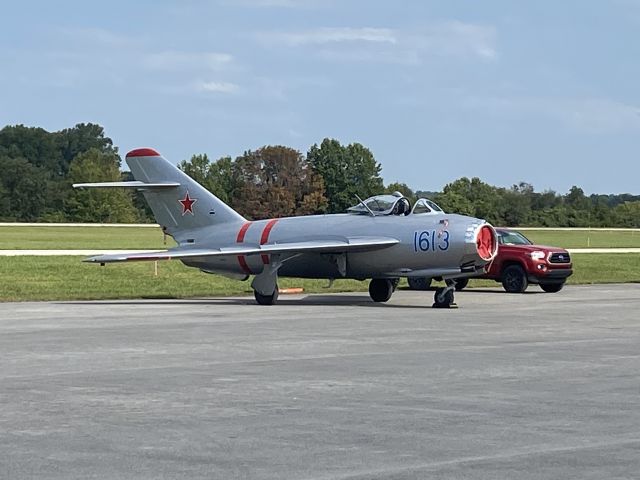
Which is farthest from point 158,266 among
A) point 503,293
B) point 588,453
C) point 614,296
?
point 588,453

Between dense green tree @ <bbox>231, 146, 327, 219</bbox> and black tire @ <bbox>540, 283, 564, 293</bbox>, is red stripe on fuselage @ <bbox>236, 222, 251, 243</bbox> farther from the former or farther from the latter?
dense green tree @ <bbox>231, 146, 327, 219</bbox>

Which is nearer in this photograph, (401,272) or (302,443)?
(302,443)

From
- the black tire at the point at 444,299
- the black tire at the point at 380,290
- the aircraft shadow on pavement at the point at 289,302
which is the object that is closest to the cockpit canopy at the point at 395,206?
the black tire at the point at 380,290

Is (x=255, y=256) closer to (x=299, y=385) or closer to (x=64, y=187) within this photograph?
(x=299, y=385)

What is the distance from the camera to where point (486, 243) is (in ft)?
86.7

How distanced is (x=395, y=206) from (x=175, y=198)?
520 cm

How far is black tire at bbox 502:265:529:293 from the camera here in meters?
32.6

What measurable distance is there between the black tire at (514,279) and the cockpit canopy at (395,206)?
5881mm

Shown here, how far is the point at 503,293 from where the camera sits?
32688 mm

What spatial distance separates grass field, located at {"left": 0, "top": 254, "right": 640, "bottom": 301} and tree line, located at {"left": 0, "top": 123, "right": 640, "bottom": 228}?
6018 centimetres

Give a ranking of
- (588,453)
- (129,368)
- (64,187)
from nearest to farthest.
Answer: (588,453) < (129,368) < (64,187)

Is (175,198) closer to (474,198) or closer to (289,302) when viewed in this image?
(289,302)

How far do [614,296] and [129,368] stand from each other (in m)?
18.6

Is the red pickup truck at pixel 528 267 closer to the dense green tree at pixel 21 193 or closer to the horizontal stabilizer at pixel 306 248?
the horizontal stabilizer at pixel 306 248
